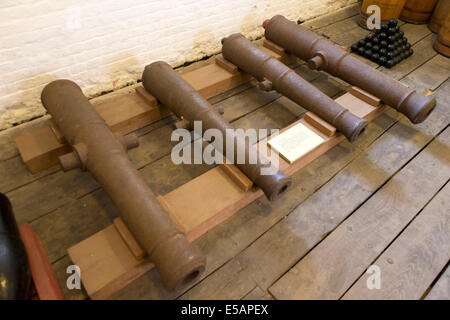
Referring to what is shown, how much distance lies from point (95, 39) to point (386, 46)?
3.02m

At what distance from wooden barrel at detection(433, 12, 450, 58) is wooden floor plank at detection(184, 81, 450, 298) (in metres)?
1.40

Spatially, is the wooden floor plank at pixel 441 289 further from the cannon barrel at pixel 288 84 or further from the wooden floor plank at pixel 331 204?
the cannon barrel at pixel 288 84

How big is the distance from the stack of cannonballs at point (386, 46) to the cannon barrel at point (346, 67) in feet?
2.76

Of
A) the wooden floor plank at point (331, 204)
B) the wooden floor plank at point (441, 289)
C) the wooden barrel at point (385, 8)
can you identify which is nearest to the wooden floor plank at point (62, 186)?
the wooden floor plank at point (331, 204)

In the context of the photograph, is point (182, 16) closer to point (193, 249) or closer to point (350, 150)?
point (350, 150)

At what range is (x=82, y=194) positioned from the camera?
2.10 meters

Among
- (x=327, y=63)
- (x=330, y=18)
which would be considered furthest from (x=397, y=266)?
(x=330, y=18)

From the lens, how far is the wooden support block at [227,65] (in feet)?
9.71

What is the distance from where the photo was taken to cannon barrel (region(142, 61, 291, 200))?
1918 millimetres

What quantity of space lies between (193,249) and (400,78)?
3104 mm

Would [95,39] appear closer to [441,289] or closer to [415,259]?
[415,259]

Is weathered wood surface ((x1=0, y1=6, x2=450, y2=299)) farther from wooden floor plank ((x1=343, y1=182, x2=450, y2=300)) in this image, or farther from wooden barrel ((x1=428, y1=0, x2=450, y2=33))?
wooden barrel ((x1=428, y1=0, x2=450, y2=33))

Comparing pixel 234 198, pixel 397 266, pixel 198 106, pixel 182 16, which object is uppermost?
pixel 182 16
